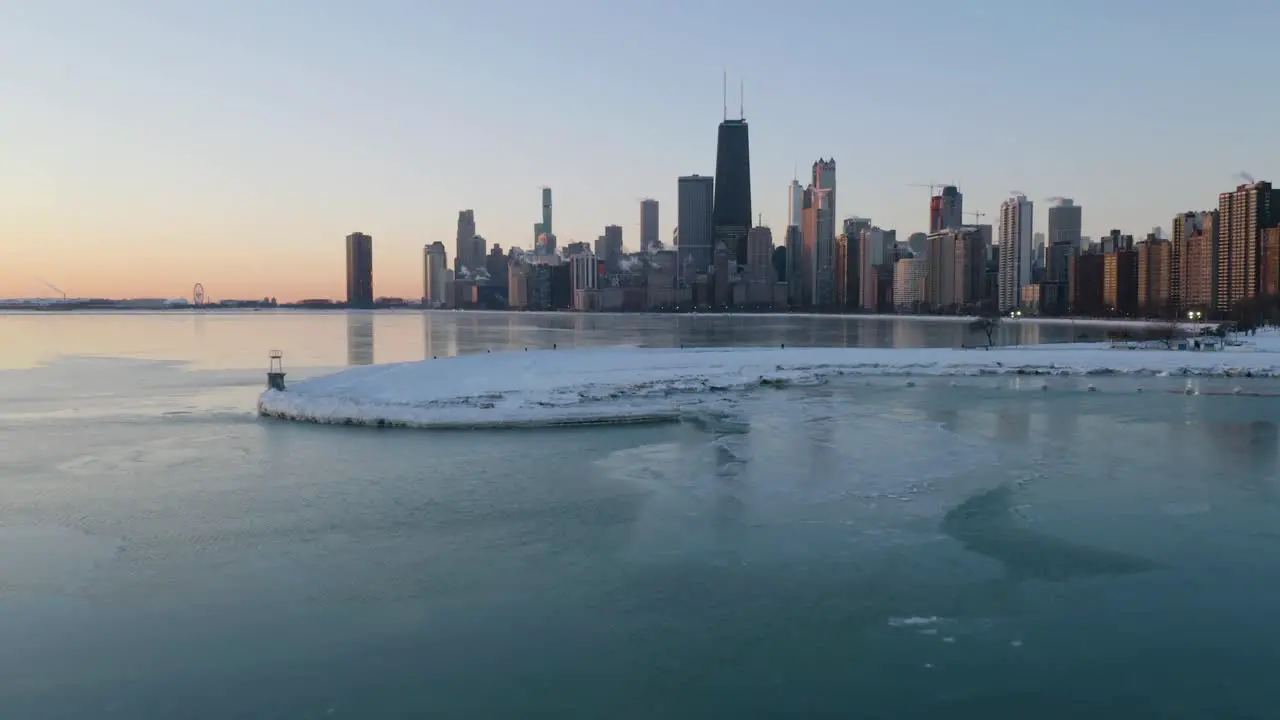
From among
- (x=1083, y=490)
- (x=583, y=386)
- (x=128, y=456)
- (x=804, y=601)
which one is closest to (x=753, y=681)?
(x=804, y=601)

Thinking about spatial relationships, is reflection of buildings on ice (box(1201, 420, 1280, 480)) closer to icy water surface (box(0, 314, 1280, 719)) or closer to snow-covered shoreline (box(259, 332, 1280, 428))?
icy water surface (box(0, 314, 1280, 719))

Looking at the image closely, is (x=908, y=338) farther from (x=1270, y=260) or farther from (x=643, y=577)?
(x=1270, y=260)

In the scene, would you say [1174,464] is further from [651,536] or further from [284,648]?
[284,648]

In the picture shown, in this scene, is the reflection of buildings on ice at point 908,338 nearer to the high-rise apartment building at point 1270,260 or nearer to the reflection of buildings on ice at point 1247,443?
the reflection of buildings on ice at point 1247,443

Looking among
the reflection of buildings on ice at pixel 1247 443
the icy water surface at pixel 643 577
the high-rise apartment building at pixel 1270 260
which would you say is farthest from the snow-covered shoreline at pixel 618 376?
the high-rise apartment building at pixel 1270 260

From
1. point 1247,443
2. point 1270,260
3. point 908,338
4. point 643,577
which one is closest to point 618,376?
point 1247,443
